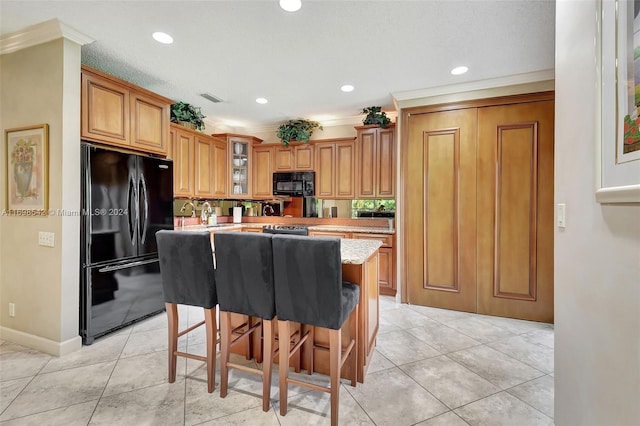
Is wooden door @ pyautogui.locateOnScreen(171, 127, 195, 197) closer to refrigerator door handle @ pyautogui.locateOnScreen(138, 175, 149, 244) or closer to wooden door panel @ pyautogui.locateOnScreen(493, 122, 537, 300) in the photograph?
refrigerator door handle @ pyautogui.locateOnScreen(138, 175, 149, 244)

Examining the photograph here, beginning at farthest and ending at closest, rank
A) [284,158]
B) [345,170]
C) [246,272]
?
[284,158], [345,170], [246,272]

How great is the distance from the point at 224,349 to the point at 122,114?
2463mm

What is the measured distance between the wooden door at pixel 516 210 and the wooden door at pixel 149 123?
11.9 ft

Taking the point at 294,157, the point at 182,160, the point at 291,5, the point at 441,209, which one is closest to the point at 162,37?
the point at 291,5

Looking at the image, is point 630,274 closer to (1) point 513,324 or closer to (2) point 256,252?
(2) point 256,252

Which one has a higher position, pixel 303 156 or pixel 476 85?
pixel 476 85

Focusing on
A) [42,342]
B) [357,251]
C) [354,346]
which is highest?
[357,251]

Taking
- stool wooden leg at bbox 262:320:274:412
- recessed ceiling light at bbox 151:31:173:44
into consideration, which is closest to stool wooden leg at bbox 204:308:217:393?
stool wooden leg at bbox 262:320:274:412

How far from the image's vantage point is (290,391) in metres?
1.95

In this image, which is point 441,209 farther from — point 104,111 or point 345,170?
point 104,111

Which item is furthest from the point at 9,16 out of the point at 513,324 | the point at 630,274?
the point at 513,324

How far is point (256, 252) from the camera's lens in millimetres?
1709

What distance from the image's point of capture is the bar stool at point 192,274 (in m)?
1.88

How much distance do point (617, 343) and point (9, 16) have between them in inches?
159
